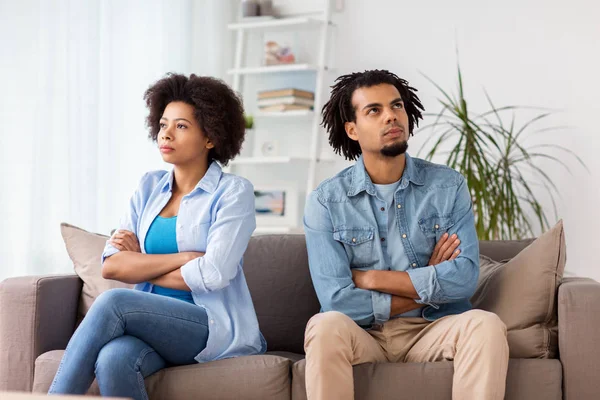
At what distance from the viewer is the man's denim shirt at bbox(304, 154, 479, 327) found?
2408 mm

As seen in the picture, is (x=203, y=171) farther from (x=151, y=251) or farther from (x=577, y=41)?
(x=577, y=41)

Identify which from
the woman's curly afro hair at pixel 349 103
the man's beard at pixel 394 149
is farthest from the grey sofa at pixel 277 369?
the woman's curly afro hair at pixel 349 103

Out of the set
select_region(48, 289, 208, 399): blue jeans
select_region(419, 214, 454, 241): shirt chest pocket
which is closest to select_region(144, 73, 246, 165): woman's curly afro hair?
select_region(48, 289, 208, 399): blue jeans

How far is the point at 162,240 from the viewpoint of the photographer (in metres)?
2.56

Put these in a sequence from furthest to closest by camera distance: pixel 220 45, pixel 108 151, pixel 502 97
→ 1. pixel 220 45
2. pixel 502 97
3. pixel 108 151

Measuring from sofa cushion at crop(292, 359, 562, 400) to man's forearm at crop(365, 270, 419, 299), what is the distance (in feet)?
0.69

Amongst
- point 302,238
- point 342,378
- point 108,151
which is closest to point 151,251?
point 302,238

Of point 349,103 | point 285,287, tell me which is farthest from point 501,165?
point 285,287

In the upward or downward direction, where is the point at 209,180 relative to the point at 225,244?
upward

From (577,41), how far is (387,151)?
222 centimetres

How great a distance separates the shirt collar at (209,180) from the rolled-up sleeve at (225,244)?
73 millimetres

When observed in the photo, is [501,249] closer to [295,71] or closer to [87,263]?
[87,263]

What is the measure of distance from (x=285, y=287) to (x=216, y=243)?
1.59ft

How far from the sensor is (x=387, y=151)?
258 centimetres
